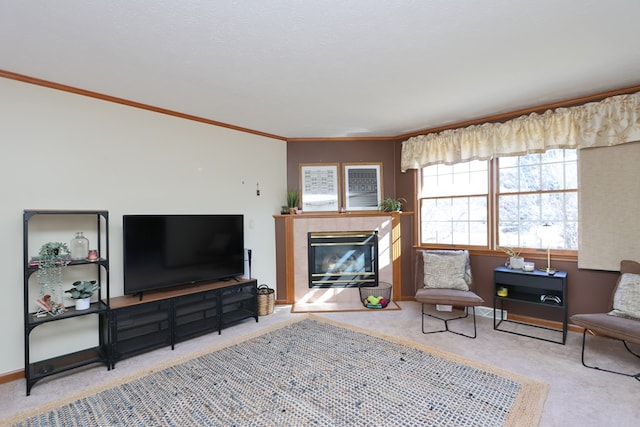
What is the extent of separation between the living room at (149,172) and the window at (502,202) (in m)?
0.22

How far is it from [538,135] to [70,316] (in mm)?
4815

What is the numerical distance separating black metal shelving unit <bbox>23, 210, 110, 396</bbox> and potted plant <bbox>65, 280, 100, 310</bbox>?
57mm

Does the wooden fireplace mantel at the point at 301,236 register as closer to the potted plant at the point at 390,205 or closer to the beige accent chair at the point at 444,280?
the potted plant at the point at 390,205

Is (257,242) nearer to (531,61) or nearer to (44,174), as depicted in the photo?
(44,174)

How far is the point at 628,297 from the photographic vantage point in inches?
108

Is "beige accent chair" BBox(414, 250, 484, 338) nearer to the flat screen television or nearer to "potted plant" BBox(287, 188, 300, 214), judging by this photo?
"potted plant" BBox(287, 188, 300, 214)

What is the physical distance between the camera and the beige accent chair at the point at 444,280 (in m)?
3.54

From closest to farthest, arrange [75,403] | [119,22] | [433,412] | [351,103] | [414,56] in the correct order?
[119,22] < [433,412] < [75,403] < [414,56] < [351,103]

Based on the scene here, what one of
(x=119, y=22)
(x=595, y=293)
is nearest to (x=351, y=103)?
(x=119, y=22)

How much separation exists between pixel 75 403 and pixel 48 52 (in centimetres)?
251

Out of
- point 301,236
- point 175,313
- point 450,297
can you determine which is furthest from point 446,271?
point 175,313

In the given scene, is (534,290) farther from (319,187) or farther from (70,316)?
(70,316)

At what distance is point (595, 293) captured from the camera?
3.29 m

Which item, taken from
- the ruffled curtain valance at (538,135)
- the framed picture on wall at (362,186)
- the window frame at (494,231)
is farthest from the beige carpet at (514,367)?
the ruffled curtain valance at (538,135)
